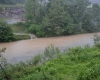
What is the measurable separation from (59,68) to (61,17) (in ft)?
40.0

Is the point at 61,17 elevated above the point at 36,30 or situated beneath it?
elevated above

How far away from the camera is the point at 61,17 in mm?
20578

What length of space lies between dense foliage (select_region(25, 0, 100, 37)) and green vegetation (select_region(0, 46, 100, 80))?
9.45 metres

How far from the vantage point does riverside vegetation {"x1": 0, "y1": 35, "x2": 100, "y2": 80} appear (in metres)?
6.98

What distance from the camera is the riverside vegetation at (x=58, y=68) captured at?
6.98 meters

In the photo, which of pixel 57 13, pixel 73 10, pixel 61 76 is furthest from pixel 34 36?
pixel 61 76

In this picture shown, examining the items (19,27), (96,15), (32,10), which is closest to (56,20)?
(32,10)

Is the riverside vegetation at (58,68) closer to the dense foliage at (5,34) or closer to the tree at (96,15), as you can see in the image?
the dense foliage at (5,34)

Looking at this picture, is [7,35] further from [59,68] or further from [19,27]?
[59,68]

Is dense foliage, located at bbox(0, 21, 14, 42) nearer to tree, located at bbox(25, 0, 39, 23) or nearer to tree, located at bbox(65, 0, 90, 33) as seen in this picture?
tree, located at bbox(25, 0, 39, 23)

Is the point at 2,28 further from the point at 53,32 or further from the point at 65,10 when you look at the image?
the point at 65,10

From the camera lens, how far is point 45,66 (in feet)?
28.8

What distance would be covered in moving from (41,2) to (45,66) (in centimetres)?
1425

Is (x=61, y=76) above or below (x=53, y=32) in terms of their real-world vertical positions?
above
